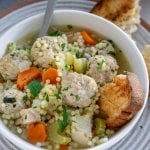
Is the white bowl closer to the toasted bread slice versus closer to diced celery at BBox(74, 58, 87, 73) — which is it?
the toasted bread slice

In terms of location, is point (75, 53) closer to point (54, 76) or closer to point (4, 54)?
point (54, 76)

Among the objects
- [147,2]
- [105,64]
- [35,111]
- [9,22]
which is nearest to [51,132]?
[35,111]

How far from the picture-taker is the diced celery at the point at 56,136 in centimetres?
180

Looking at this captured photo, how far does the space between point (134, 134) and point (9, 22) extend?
877 mm

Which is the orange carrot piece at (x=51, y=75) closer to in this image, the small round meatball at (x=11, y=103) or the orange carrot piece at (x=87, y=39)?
the small round meatball at (x=11, y=103)

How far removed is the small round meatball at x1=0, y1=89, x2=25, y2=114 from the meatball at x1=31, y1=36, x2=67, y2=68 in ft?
0.62

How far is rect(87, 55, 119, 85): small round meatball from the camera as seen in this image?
1.93 metres

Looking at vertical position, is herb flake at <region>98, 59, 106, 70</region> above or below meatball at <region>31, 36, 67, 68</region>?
below

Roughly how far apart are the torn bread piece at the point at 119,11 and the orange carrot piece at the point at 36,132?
77 cm

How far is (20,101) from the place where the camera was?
1.87 metres

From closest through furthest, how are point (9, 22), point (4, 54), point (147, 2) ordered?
1. point (4, 54)
2. point (9, 22)
3. point (147, 2)

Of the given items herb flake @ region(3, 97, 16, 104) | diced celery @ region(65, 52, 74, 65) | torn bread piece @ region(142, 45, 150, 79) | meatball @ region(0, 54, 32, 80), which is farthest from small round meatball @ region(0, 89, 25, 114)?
torn bread piece @ region(142, 45, 150, 79)

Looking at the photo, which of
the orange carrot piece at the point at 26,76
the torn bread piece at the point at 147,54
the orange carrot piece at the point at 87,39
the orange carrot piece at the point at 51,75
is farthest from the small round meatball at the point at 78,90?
the torn bread piece at the point at 147,54

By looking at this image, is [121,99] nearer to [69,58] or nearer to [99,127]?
[99,127]
